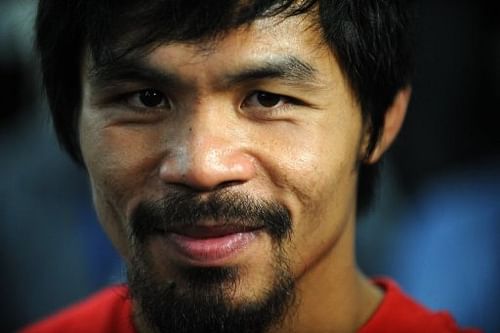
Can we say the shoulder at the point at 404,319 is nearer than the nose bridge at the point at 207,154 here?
No

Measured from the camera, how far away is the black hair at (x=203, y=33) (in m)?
2.33

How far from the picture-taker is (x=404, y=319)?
9.00 feet

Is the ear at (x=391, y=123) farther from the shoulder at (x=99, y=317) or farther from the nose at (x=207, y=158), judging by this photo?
the shoulder at (x=99, y=317)

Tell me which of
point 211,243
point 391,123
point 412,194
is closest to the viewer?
point 211,243

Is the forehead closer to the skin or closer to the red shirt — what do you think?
the skin

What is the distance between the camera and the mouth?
239 cm

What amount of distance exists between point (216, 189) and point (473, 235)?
3104mm

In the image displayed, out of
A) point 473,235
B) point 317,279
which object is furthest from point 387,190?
point 317,279

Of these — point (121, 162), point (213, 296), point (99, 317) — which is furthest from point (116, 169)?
point (99, 317)

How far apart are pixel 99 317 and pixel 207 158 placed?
1.08m

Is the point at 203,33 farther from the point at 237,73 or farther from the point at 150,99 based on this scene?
the point at 150,99

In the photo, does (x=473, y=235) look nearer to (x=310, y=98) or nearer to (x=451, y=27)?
(x=451, y=27)

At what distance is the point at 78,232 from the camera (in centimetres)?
527

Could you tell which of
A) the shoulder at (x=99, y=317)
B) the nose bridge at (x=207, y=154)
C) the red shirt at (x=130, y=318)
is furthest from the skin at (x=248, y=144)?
the shoulder at (x=99, y=317)
